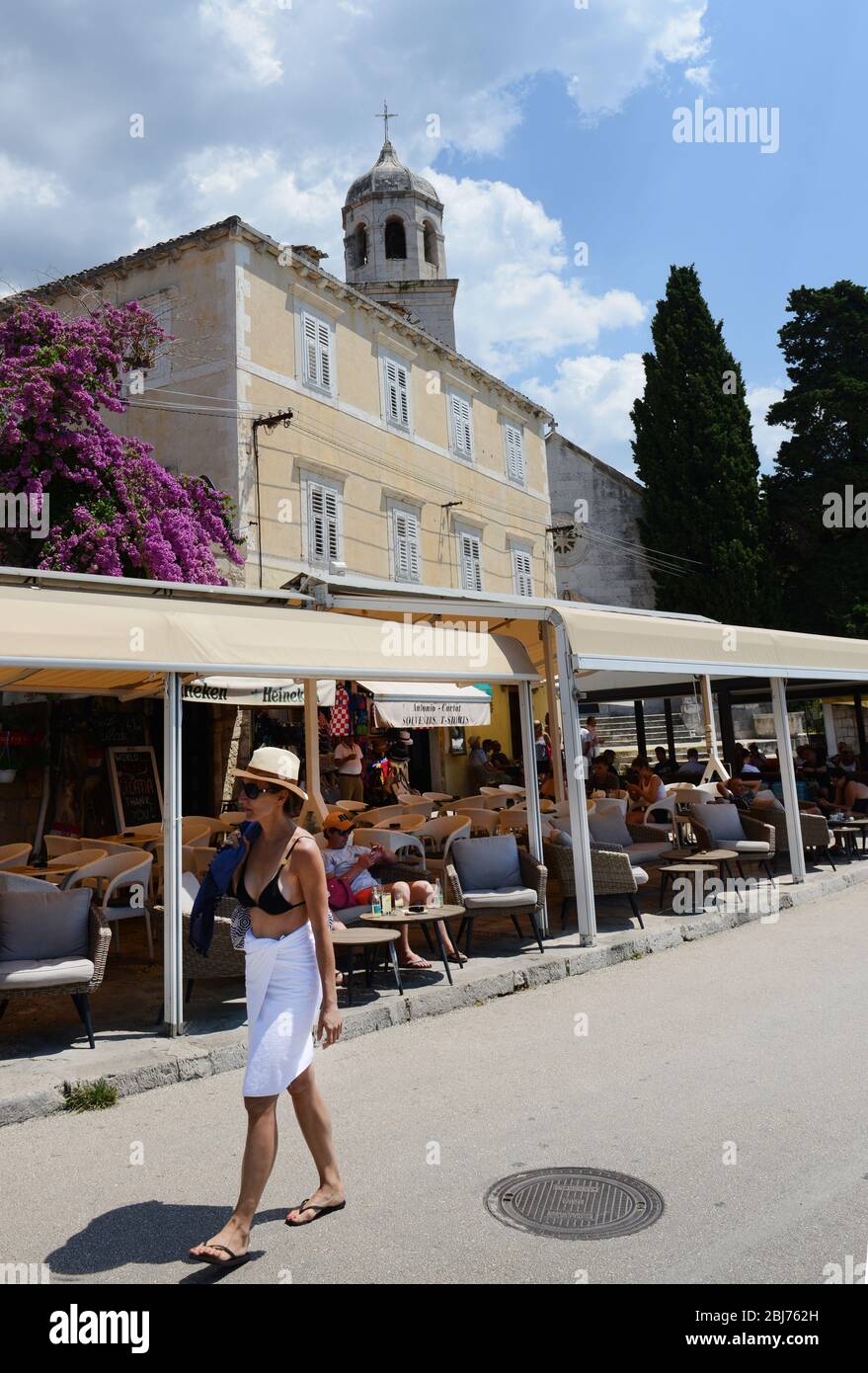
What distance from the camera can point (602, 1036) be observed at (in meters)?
6.24

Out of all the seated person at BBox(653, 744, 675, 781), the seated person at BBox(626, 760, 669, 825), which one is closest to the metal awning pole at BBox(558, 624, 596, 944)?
the seated person at BBox(626, 760, 669, 825)

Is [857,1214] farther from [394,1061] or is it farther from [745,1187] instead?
[394,1061]

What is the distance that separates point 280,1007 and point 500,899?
4.98 meters

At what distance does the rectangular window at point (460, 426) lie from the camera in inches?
918

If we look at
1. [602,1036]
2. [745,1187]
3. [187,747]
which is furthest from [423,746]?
[745,1187]

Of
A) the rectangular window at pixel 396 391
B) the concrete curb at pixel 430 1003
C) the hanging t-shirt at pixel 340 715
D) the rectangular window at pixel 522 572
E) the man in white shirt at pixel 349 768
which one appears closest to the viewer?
the concrete curb at pixel 430 1003

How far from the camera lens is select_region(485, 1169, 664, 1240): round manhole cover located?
3592 mm

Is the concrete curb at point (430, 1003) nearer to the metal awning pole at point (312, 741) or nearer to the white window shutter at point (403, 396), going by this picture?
the metal awning pole at point (312, 741)

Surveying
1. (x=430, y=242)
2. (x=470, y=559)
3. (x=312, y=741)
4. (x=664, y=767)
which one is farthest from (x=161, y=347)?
(x=430, y=242)

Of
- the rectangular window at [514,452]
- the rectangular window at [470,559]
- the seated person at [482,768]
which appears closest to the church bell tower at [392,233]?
the rectangular window at [514,452]

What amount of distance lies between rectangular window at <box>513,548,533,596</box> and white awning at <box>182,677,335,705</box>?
10898 mm

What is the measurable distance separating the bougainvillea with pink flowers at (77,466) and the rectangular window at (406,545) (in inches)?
253

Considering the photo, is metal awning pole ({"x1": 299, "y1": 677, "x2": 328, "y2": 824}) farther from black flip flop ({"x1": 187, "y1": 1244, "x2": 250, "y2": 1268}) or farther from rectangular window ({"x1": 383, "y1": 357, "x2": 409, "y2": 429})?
rectangular window ({"x1": 383, "y1": 357, "x2": 409, "y2": 429})
